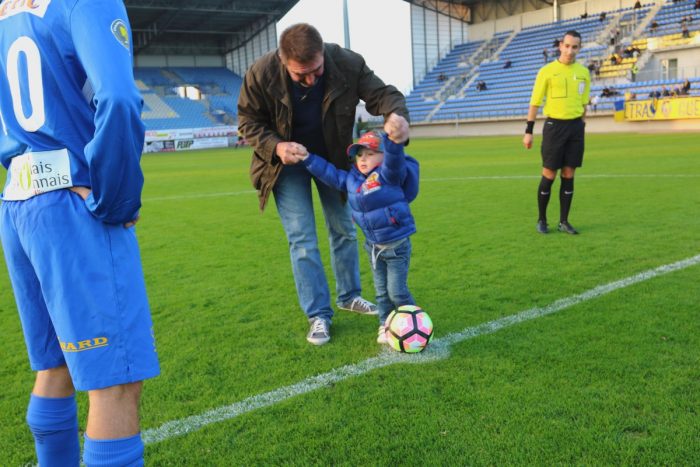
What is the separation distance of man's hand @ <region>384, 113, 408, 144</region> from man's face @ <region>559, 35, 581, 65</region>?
3.99 m

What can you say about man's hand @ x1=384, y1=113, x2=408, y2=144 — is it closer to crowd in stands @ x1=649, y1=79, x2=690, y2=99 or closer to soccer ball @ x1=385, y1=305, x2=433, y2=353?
soccer ball @ x1=385, y1=305, x2=433, y2=353

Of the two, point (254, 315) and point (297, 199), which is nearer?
point (297, 199)

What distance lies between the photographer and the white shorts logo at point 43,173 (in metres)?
1.69

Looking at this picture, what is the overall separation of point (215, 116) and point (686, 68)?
109 ft

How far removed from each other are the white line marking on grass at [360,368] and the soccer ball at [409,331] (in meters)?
0.06

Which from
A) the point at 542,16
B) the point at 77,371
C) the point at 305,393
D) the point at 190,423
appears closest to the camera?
the point at 77,371

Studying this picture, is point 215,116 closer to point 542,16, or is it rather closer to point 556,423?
point 542,16

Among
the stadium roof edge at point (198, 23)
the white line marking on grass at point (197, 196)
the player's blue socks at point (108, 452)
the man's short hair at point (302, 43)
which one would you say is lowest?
the white line marking on grass at point (197, 196)

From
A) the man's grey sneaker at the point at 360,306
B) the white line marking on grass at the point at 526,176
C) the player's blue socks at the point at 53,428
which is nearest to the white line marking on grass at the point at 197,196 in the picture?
the white line marking on grass at the point at 526,176

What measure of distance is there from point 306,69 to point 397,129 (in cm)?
58

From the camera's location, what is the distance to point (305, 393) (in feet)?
9.80

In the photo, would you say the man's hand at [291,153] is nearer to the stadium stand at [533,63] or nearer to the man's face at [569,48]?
the man's face at [569,48]

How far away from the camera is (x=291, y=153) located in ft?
11.3

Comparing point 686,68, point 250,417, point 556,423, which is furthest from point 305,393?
point 686,68
